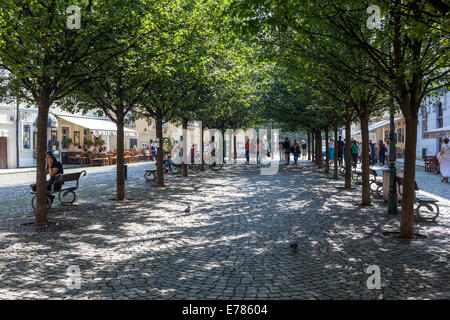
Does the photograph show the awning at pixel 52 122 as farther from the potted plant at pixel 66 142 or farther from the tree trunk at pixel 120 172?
the tree trunk at pixel 120 172

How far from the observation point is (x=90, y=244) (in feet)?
23.5

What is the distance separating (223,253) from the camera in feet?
21.8

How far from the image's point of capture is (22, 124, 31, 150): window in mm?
30756

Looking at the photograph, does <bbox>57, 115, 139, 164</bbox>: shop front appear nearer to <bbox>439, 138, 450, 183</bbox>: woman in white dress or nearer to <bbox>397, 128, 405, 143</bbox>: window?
<bbox>439, 138, 450, 183</bbox>: woman in white dress

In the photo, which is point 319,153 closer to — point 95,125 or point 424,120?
point 424,120

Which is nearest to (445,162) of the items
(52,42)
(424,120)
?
(52,42)

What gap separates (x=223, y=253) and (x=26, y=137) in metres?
28.7

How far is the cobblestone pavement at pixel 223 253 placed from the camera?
193 inches
